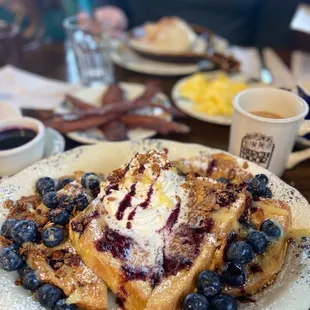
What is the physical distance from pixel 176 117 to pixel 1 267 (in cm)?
106

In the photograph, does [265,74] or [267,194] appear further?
[265,74]

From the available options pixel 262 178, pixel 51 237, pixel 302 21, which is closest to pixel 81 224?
pixel 51 237

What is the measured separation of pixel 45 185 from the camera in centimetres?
116

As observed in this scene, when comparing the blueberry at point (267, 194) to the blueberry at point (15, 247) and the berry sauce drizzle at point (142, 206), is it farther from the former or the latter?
the blueberry at point (15, 247)

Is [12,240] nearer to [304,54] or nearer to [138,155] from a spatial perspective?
[138,155]

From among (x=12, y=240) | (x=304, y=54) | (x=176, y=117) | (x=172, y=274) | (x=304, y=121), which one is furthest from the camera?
(x=304, y=54)

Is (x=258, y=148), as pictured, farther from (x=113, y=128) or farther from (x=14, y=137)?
(x=14, y=137)

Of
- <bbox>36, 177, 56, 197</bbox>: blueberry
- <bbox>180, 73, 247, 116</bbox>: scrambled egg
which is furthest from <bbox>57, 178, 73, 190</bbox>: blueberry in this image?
<bbox>180, 73, 247, 116</bbox>: scrambled egg

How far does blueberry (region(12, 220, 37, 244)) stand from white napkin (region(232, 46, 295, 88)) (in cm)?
137

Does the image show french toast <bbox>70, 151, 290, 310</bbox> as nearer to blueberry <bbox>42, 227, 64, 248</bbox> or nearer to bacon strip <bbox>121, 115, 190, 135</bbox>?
blueberry <bbox>42, 227, 64, 248</bbox>

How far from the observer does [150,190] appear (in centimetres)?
97

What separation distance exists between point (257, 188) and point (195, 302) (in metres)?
0.40

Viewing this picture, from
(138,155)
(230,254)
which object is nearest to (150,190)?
(138,155)

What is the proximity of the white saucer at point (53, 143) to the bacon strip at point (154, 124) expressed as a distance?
0.91ft
